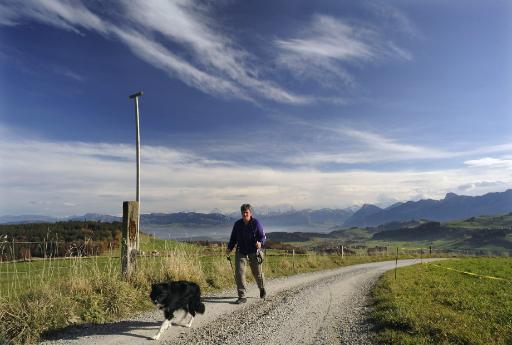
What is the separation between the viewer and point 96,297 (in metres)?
10.1

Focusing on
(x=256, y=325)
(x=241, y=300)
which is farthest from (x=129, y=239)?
(x=256, y=325)

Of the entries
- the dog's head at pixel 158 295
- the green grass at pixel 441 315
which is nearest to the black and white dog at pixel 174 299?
the dog's head at pixel 158 295

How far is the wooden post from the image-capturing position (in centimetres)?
1236

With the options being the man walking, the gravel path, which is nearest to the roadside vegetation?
the gravel path

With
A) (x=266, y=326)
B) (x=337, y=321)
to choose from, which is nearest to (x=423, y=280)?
(x=337, y=321)

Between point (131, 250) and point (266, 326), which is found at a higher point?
point (131, 250)

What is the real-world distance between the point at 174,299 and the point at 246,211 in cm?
380

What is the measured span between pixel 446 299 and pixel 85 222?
1235 inches

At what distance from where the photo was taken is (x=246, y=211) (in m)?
12.1

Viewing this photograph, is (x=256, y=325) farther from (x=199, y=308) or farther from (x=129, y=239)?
(x=129, y=239)

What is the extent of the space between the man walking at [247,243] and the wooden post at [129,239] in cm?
296

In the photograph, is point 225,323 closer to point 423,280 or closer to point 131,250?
point 131,250

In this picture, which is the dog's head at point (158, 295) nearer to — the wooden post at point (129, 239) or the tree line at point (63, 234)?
the wooden post at point (129, 239)

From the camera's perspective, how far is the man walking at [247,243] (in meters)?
12.2
